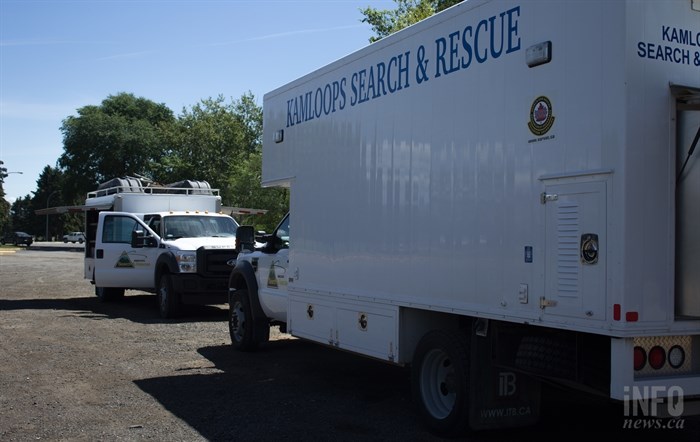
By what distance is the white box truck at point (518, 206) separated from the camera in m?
4.83

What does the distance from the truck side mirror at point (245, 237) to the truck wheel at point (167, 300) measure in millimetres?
4279

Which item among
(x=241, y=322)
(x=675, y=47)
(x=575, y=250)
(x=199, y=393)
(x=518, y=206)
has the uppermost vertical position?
(x=675, y=47)

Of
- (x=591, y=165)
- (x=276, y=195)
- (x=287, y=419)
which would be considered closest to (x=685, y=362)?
(x=591, y=165)

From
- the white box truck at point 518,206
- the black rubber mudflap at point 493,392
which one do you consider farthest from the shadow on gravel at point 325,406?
the white box truck at point 518,206

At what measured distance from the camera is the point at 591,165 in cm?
498

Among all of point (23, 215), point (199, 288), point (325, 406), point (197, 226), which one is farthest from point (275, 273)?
point (23, 215)

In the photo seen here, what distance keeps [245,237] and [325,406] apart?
383 centimetres

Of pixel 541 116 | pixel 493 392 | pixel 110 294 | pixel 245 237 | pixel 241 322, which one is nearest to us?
pixel 541 116

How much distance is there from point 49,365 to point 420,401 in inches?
216

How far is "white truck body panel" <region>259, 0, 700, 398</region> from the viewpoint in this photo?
4820mm

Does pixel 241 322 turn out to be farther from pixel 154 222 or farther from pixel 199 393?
pixel 154 222

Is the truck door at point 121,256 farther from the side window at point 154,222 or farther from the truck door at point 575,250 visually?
the truck door at point 575,250

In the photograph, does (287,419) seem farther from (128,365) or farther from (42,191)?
(42,191)

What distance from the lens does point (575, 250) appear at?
505 cm
